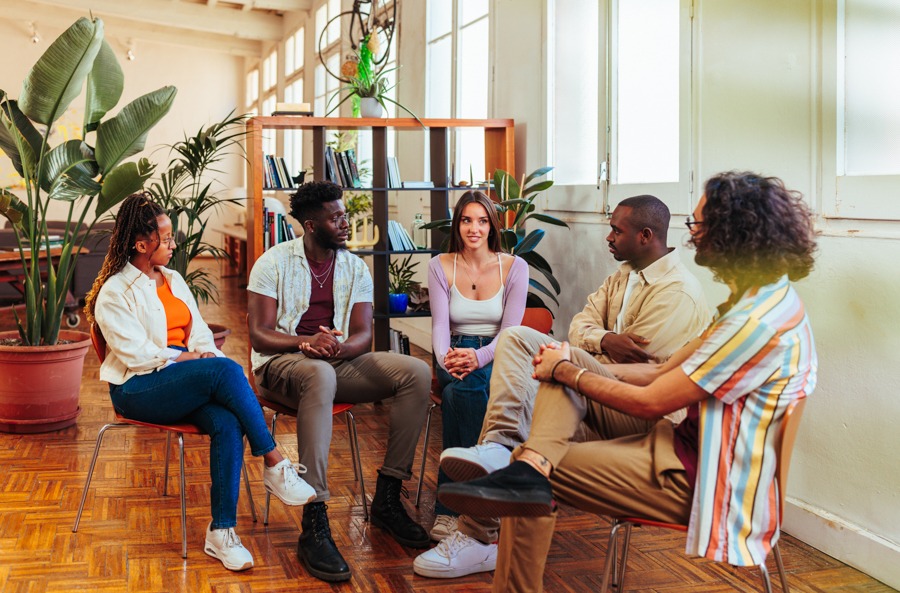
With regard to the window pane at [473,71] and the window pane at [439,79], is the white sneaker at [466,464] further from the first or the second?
the window pane at [439,79]

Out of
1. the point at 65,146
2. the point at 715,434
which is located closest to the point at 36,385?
the point at 65,146

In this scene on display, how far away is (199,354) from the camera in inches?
129

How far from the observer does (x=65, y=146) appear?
15.0ft

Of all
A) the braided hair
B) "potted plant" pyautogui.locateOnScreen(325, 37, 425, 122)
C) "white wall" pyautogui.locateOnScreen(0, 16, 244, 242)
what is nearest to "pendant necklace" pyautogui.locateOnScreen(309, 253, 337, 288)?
the braided hair

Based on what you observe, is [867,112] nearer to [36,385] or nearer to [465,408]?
[465,408]

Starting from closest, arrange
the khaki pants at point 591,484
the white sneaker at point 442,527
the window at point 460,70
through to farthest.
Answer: the khaki pants at point 591,484 → the white sneaker at point 442,527 → the window at point 460,70

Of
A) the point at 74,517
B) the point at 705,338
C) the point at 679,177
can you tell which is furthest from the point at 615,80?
the point at 74,517

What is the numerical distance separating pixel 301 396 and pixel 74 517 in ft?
3.37

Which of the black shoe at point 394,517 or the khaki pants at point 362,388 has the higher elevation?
the khaki pants at point 362,388

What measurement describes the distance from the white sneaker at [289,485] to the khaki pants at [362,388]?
146 millimetres

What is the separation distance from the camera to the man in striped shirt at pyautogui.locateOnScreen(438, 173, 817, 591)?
200 centimetres

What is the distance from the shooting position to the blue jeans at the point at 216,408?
2943 mm

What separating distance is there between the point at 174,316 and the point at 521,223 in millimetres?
2083

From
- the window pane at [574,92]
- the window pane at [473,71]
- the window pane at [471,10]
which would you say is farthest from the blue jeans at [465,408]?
the window pane at [471,10]
